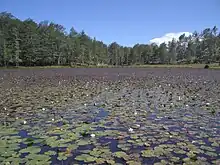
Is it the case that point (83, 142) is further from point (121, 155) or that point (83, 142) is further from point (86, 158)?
point (121, 155)

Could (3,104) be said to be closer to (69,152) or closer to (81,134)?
(81,134)

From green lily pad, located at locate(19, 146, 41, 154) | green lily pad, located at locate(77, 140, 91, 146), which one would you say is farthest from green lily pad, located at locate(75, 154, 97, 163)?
green lily pad, located at locate(19, 146, 41, 154)

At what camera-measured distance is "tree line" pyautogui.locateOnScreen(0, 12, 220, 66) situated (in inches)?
2844

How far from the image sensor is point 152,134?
686 cm

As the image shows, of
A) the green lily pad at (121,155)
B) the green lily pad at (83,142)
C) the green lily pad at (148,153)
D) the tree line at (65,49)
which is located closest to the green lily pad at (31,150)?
the green lily pad at (83,142)

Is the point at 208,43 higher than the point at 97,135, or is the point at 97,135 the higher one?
the point at 208,43

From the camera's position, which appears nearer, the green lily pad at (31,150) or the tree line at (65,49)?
the green lily pad at (31,150)

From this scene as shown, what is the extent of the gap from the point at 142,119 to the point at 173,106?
286 cm

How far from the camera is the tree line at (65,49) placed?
7225cm

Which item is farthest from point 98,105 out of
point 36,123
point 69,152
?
point 69,152

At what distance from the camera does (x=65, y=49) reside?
86.1 meters

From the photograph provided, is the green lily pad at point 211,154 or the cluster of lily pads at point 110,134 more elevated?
the cluster of lily pads at point 110,134

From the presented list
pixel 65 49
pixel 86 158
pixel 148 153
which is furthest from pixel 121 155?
pixel 65 49

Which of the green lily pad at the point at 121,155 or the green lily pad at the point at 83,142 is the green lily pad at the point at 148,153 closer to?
the green lily pad at the point at 121,155
